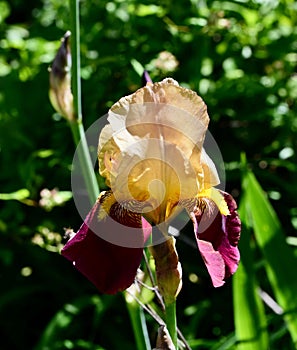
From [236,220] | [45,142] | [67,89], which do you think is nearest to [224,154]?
[45,142]

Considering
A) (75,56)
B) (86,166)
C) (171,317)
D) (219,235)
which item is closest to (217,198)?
(219,235)

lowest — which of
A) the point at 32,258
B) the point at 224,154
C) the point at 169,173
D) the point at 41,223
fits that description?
the point at 32,258

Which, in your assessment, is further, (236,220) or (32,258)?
(32,258)

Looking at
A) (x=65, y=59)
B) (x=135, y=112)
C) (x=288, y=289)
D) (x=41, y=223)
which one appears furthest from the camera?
(x=41, y=223)

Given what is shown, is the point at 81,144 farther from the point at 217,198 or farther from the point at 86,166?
the point at 217,198

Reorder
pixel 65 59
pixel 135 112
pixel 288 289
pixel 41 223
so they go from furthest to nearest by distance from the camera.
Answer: pixel 41 223 → pixel 288 289 → pixel 65 59 → pixel 135 112

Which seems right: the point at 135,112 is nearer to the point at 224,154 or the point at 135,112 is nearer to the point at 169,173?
the point at 169,173

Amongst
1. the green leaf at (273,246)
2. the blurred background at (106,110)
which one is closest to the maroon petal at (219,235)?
the green leaf at (273,246)
